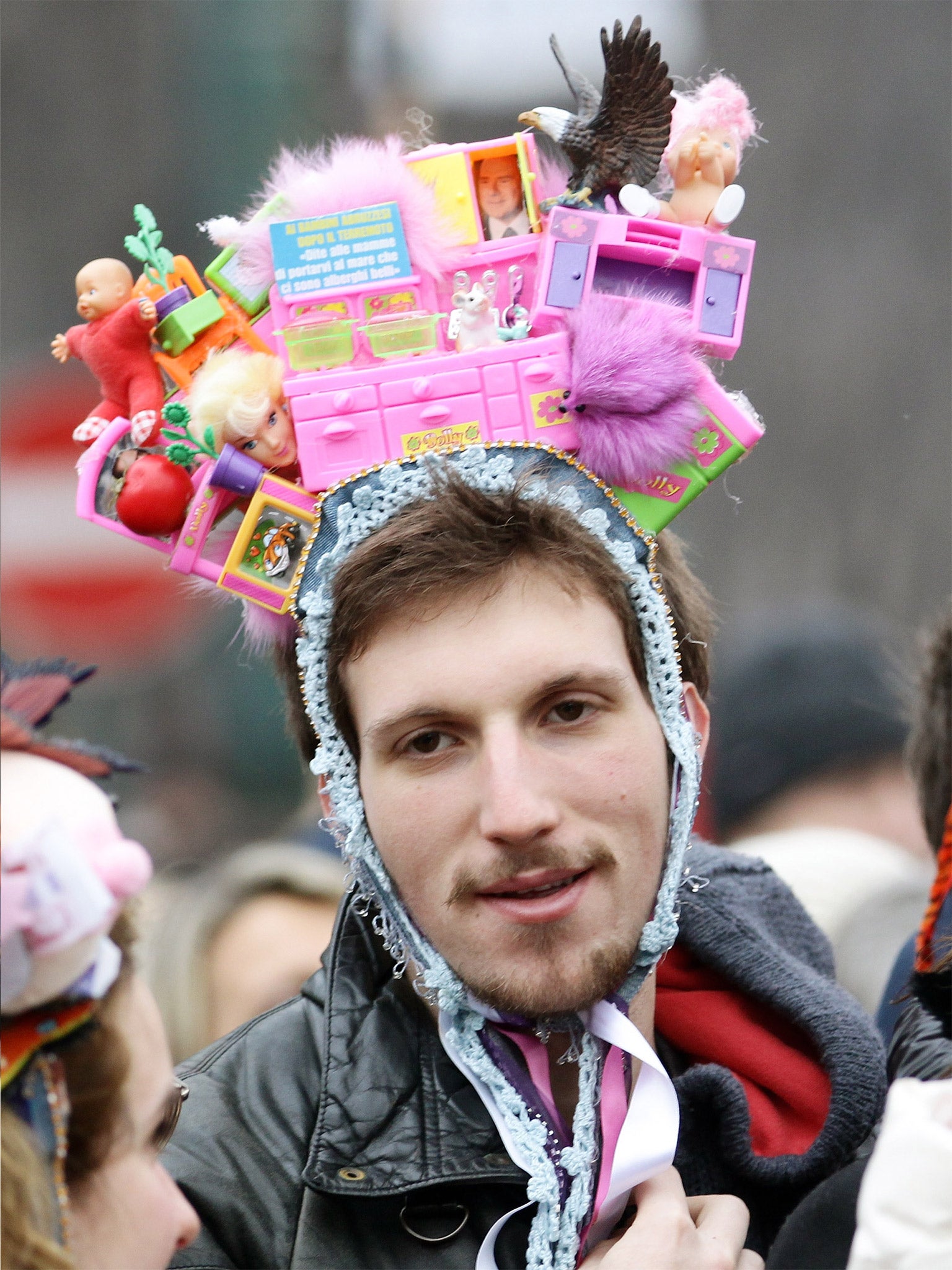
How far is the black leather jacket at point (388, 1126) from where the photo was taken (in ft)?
7.75

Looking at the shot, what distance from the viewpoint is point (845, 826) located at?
4727mm

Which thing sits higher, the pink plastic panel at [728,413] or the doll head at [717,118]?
the doll head at [717,118]

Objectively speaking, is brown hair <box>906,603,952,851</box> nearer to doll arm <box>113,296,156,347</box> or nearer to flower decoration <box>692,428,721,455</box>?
flower decoration <box>692,428,721,455</box>

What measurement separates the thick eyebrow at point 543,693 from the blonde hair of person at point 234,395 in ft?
1.71

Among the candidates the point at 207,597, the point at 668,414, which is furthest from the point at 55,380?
the point at 668,414

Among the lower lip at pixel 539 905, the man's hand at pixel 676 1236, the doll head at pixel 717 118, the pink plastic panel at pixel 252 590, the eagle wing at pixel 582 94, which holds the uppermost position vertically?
the eagle wing at pixel 582 94

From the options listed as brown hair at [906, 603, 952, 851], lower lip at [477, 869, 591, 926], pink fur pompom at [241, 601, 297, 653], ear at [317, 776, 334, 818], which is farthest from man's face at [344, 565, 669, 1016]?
brown hair at [906, 603, 952, 851]

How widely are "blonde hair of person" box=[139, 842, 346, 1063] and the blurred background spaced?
51.2 inches

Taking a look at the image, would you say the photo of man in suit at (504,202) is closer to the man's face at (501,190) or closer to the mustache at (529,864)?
the man's face at (501,190)

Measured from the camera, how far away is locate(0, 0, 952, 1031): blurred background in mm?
6871

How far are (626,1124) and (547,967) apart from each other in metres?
0.26

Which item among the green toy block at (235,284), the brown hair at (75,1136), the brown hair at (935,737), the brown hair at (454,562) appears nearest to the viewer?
the brown hair at (75,1136)

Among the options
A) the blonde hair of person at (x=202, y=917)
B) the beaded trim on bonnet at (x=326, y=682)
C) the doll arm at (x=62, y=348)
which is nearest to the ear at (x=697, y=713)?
the beaded trim on bonnet at (x=326, y=682)

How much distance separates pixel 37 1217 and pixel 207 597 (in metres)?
1.28
